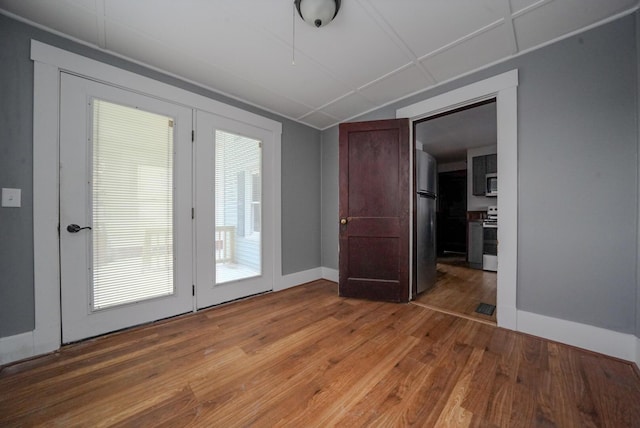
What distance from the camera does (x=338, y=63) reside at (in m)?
2.15

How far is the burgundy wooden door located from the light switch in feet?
9.09

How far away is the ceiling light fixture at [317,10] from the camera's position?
1465mm

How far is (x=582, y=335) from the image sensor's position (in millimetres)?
1734

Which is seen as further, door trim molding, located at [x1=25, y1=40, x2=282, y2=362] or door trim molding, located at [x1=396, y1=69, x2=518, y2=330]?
door trim molding, located at [x1=396, y1=69, x2=518, y2=330]

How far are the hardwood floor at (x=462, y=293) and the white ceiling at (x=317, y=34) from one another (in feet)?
8.03

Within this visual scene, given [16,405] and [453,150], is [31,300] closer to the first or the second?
[16,405]

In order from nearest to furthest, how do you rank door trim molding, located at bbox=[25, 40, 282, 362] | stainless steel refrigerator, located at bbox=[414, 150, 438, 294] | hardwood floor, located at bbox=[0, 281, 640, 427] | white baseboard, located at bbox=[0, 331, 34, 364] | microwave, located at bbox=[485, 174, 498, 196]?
hardwood floor, located at bbox=[0, 281, 640, 427], white baseboard, located at bbox=[0, 331, 34, 364], door trim molding, located at bbox=[25, 40, 282, 362], stainless steel refrigerator, located at bbox=[414, 150, 438, 294], microwave, located at bbox=[485, 174, 498, 196]

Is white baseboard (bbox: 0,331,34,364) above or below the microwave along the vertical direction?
below

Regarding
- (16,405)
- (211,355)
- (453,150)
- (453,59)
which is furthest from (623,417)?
(453,150)

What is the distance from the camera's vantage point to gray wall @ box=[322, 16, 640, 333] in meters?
1.60

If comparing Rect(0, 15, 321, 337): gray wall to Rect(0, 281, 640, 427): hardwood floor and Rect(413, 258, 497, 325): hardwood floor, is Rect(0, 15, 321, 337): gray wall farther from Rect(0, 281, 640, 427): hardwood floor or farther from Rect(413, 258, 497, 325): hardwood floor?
Rect(413, 258, 497, 325): hardwood floor

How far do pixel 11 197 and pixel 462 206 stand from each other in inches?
297

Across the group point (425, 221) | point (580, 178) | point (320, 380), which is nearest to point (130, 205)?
point (320, 380)

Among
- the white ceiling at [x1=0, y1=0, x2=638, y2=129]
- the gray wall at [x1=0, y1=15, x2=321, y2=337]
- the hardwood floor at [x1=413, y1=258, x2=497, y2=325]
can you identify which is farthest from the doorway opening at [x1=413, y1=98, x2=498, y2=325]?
the gray wall at [x1=0, y1=15, x2=321, y2=337]
